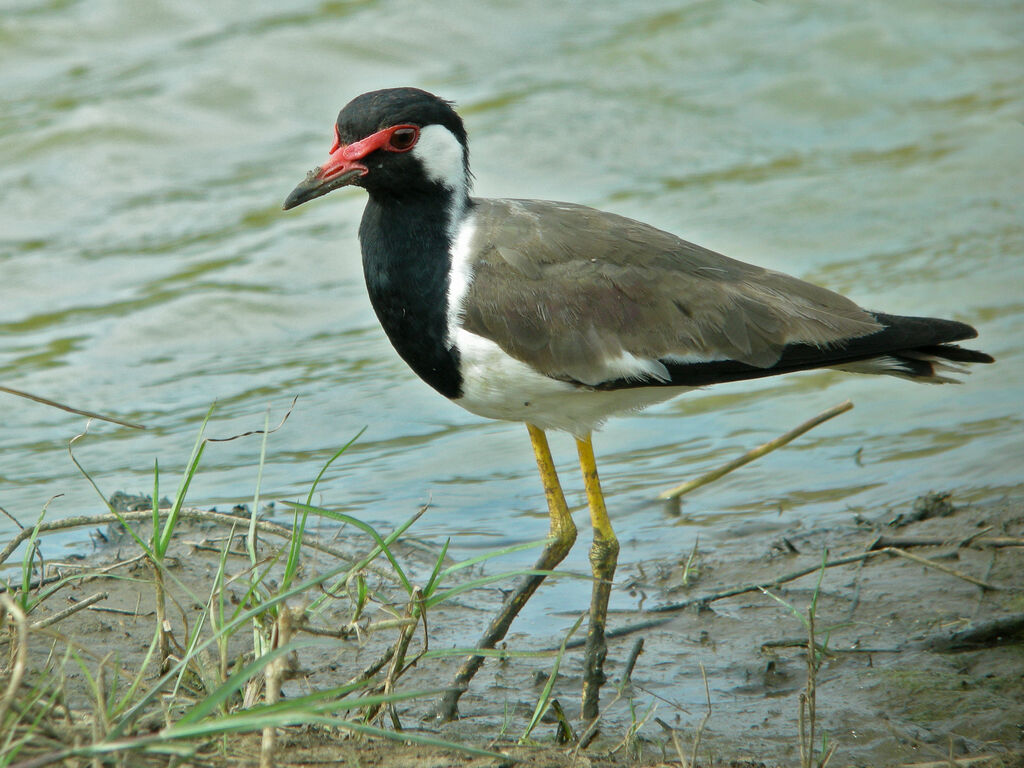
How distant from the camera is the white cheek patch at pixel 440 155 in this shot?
437 cm

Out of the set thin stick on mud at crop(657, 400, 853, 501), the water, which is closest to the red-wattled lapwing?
thin stick on mud at crop(657, 400, 853, 501)

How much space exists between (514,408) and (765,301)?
99cm

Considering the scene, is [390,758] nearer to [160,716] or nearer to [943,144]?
[160,716]

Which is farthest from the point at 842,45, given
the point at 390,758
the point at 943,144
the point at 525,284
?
the point at 390,758

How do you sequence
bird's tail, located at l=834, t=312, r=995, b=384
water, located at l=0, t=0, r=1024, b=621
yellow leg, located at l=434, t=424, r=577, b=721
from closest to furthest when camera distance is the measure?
1. yellow leg, located at l=434, t=424, r=577, b=721
2. bird's tail, located at l=834, t=312, r=995, b=384
3. water, located at l=0, t=0, r=1024, b=621

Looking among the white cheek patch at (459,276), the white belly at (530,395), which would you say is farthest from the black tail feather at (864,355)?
the white cheek patch at (459,276)

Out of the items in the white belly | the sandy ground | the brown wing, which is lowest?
the sandy ground

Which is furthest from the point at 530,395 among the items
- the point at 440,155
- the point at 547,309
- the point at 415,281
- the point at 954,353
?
the point at 954,353

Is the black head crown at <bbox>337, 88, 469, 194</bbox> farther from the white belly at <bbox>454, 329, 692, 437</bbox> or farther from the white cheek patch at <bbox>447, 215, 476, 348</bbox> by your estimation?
the white belly at <bbox>454, 329, 692, 437</bbox>

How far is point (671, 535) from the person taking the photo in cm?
569

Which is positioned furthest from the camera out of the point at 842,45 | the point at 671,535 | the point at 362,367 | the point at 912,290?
the point at 842,45

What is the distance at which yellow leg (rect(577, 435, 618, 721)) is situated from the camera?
4152mm

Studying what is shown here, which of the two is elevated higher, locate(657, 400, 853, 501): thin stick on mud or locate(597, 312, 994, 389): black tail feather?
locate(597, 312, 994, 389): black tail feather

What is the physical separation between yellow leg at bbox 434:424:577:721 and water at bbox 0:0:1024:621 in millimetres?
547
